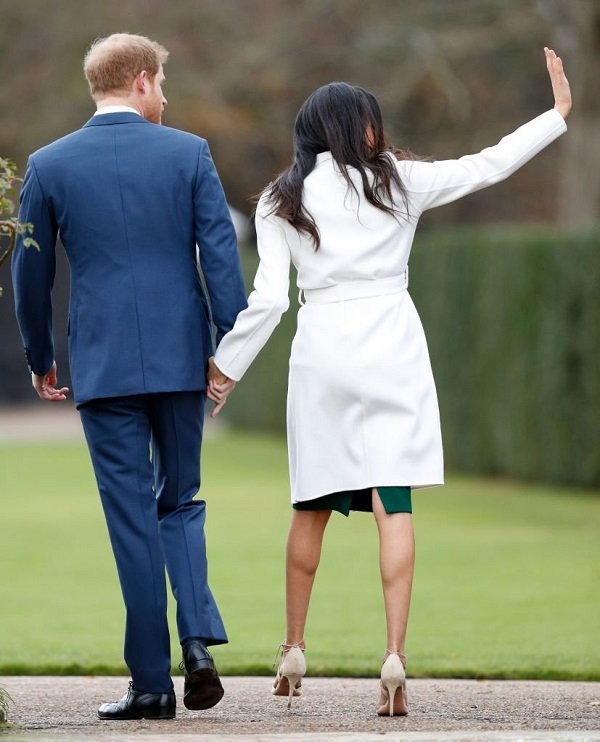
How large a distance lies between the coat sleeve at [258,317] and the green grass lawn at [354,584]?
1697mm

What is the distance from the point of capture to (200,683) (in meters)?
4.38

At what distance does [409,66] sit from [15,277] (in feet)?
52.8

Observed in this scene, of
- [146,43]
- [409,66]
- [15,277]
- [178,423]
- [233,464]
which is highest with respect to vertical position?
[409,66]

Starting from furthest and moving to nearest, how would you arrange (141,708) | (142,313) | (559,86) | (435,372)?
(435,372)
(559,86)
(142,313)
(141,708)

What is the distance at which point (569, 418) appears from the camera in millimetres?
14000

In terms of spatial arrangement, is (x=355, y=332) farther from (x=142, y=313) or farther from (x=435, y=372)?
(x=435, y=372)

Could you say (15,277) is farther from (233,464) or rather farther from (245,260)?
A: (245,260)

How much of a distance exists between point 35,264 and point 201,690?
4.23 ft

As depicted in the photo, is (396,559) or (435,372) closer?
(396,559)

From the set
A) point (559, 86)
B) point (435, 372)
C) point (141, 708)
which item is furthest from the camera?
point (435, 372)

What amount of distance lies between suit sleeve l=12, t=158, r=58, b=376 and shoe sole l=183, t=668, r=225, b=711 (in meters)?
1.03

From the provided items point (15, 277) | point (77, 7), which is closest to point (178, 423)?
point (15, 277)

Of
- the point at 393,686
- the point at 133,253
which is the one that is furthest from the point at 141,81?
the point at 393,686

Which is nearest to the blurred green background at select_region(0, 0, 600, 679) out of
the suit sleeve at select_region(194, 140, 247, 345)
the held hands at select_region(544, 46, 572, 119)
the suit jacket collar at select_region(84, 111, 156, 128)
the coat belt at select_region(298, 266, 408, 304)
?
the coat belt at select_region(298, 266, 408, 304)
